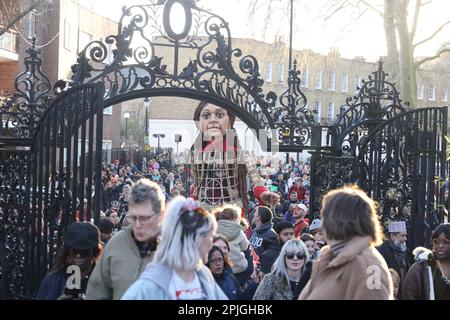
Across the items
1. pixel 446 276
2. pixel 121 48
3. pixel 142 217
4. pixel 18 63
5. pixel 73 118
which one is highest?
pixel 18 63

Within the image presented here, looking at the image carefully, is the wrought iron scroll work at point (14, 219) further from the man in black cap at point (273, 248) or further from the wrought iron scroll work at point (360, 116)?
the wrought iron scroll work at point (360, 116)

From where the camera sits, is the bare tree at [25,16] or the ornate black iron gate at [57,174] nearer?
the ornate black iron gate at [57,174]

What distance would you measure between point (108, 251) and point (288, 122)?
16.0ft

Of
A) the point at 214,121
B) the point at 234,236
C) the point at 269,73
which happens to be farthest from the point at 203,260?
the point at 269,73

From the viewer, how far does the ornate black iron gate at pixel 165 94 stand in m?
8.27

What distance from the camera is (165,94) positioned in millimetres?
8773

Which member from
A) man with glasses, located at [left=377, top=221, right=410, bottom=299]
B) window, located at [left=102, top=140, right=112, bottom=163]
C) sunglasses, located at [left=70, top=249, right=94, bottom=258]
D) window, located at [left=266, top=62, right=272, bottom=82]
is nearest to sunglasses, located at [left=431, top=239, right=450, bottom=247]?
man with glasses, located at [left=377, top=221, right=410, bottom=299]

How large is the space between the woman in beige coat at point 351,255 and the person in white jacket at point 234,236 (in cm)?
344

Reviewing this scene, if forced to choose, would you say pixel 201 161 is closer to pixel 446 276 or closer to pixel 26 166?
pixel 26 166

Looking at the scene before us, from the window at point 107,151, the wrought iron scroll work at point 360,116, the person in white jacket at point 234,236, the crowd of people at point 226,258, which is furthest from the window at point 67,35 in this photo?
the person in white jacket at point 234,236

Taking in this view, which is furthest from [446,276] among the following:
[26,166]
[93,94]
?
[26,166]

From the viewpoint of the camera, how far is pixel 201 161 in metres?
9.86

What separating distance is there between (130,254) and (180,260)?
2.82 feet

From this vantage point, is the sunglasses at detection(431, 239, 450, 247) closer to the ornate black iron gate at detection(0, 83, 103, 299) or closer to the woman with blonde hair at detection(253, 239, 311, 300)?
the woman with blonde hair at detection(253, 239, 311, 300)
